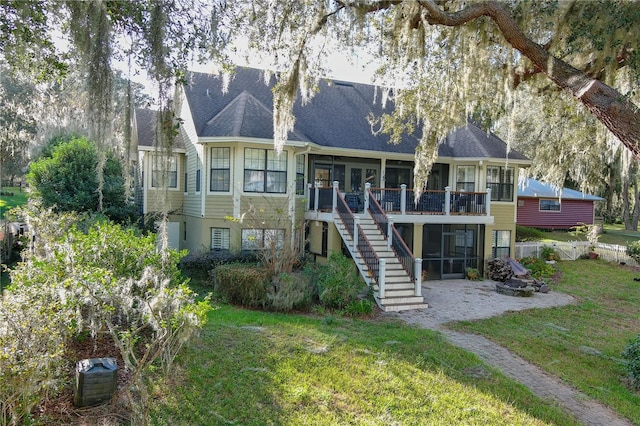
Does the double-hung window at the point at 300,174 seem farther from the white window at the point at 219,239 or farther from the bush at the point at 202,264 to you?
the bush at the point at 202,264

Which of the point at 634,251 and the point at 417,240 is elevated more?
the point at 417,240

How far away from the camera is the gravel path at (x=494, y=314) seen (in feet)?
19.1

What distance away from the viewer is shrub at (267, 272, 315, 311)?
380 inches

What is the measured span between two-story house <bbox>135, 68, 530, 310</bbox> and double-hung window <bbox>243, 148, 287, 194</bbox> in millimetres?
32

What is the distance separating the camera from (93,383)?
167 inches

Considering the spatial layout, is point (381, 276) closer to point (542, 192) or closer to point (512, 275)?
point (512, 275)

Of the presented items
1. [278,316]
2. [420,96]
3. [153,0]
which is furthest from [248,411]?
[420,96]

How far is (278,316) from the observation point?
9141 millimetres

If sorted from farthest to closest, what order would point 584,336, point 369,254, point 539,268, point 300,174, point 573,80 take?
point 539,268 → point 300,174 → point 369,254 → point 584,336 → point 573,80

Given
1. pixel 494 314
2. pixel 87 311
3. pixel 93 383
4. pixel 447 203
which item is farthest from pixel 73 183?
pixel 494 314

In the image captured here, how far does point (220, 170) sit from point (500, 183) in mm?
10552

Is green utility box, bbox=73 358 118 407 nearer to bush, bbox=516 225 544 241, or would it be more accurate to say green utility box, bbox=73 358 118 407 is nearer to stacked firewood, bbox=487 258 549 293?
stacked firewood, bbox=487 258 549 293

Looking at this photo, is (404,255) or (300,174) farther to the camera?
(300,174)

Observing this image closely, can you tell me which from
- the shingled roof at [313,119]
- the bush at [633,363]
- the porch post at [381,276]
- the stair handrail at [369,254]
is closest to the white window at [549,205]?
the shingled roof at [313,119]
